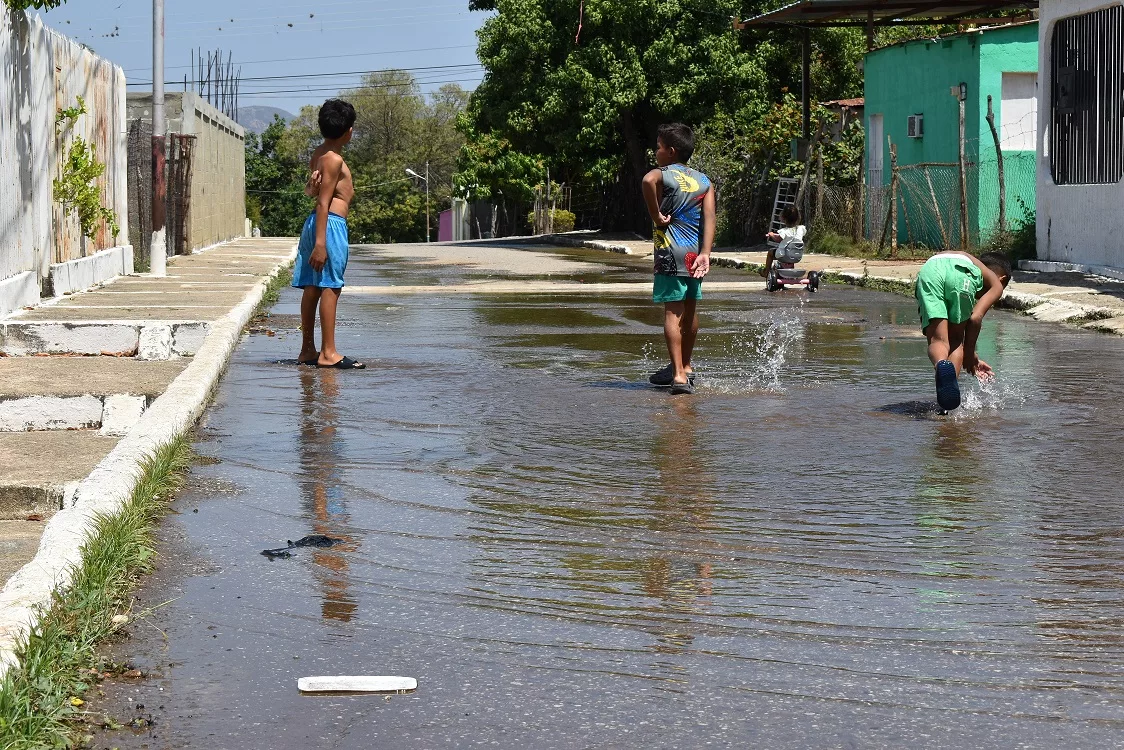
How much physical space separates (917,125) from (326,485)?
22.6m

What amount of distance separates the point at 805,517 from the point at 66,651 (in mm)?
2977

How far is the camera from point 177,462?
22.3ft

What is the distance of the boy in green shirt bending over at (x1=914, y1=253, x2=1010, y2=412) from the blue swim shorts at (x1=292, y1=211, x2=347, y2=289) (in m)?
4.07

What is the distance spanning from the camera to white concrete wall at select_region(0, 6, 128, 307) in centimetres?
1401

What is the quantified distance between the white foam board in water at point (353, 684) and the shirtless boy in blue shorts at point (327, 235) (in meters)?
6.96

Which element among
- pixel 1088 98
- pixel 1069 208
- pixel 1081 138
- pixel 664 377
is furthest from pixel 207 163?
pixel 664 377

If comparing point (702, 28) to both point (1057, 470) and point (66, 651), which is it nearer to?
point (1057, 470)

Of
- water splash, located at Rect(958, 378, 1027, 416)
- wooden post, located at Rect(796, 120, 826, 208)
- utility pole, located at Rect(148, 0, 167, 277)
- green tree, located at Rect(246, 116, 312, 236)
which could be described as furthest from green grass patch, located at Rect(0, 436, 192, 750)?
green tree, located at Rect(246, 116, 312, 236)

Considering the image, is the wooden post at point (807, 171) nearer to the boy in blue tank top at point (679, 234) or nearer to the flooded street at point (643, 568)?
the flooded street at point (643, 568)

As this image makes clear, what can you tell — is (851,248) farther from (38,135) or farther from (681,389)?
(681,389)

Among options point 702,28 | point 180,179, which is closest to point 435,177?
point 702,28

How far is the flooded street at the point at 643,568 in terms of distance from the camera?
378cm

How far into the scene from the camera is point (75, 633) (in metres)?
4.16

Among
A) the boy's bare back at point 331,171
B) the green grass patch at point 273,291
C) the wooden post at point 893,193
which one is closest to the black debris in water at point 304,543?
the boy's bare back at point 331,171
